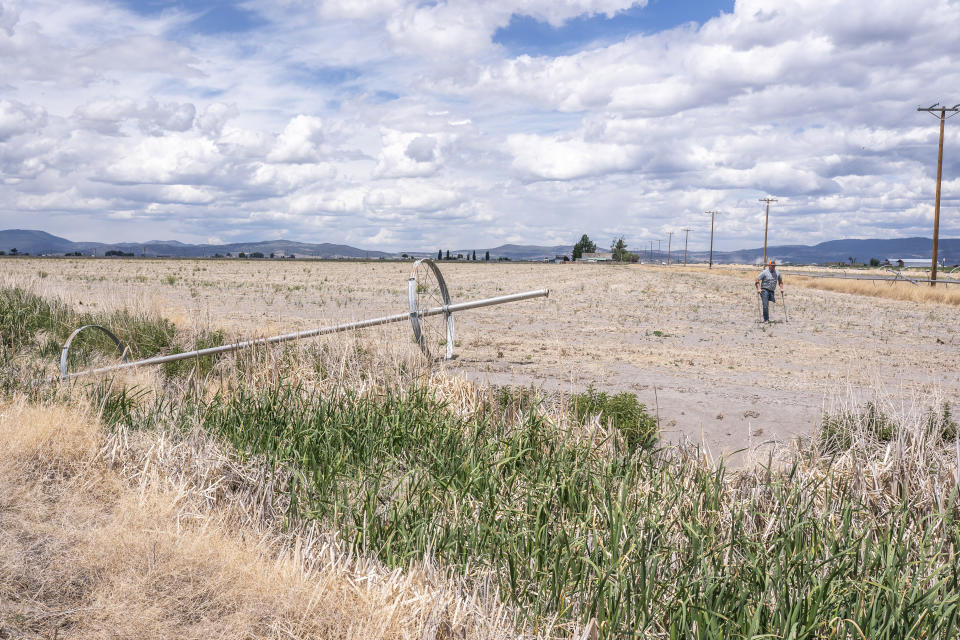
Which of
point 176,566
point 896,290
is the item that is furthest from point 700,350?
point 896,290

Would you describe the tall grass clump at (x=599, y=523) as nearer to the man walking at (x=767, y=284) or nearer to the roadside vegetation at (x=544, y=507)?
the roadside vegetation at (x=544, y=507)

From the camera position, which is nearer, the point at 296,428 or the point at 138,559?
the point at 138,559

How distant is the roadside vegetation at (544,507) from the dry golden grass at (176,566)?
4cm

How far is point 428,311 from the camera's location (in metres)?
9.66

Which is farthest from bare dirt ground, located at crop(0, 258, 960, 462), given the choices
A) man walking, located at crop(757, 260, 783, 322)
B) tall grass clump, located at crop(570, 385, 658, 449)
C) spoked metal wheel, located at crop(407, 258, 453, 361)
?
man walking, located at crop(757, 260, 783, 322)

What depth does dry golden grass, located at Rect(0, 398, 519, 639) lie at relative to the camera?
12.9ft

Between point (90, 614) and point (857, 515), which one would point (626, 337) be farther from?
point (90, 614)

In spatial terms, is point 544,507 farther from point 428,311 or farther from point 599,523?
point 428,311

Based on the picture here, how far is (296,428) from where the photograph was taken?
691 cm

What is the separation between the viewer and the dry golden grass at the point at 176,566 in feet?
12.9

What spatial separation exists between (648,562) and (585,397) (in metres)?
3.86

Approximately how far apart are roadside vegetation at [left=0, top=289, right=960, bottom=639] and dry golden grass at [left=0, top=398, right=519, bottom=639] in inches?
1.4

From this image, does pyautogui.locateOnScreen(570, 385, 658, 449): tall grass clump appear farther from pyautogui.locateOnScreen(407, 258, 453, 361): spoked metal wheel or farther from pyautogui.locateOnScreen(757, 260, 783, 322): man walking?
pyautogui.locateOnScreen(757, 260, 783, 322): man walking

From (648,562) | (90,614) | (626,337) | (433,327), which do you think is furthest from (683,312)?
(90,614)
